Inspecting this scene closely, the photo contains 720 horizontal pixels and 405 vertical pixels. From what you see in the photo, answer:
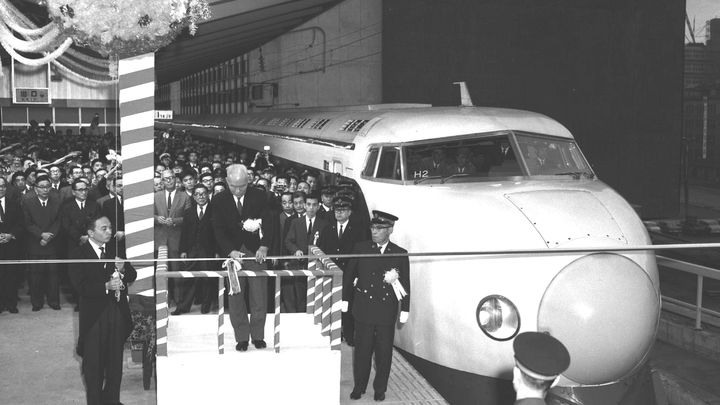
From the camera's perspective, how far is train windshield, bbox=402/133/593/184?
318 inches

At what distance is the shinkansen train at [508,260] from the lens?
6.24 meters

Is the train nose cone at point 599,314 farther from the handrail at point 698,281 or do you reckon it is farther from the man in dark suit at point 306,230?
the man in dark suit at point 306,230

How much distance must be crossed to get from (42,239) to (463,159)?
5543mm

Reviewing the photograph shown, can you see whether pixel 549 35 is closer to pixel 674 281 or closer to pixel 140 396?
pixel 674 281

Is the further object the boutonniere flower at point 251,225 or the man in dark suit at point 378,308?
the boutonniere flower at point 251,225

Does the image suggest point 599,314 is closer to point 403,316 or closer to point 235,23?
point 403,316

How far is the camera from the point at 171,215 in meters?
10.3

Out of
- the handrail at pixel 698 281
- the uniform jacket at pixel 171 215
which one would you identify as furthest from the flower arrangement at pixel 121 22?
the handrail at pixel 698 281

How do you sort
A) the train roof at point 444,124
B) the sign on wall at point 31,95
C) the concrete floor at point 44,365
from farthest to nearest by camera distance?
1. the sign on wall at point 31,95
2. the train roof at point 444,124
3. the concrete floor at point 44,365

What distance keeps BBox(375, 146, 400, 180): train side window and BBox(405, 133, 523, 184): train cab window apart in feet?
Result: 0.46

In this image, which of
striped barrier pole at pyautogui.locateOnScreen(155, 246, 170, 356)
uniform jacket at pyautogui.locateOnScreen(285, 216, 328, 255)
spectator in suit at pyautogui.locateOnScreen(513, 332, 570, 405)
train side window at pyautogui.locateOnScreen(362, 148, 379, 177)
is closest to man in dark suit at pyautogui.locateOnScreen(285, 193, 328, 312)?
uniform jacket at pyautogui.locateOnScreen(285, 216, 328, 255)

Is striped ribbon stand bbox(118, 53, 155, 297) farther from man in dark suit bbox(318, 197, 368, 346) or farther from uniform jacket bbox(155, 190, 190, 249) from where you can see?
uniform jacket bbox(155, 190, 190, 249)

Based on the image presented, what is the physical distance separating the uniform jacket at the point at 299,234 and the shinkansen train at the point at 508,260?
0.53 m

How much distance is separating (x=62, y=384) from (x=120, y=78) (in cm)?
286
